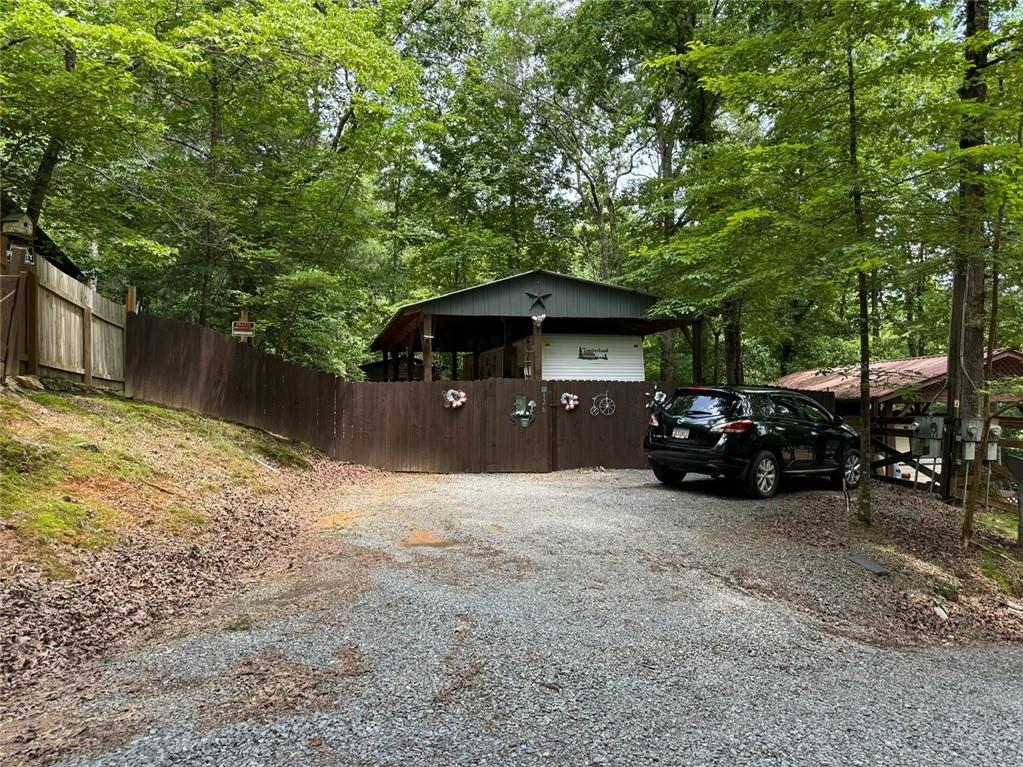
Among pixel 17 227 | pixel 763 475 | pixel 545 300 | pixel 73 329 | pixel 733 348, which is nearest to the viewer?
pixel 17 227

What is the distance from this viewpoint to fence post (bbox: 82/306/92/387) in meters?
A: 8.38

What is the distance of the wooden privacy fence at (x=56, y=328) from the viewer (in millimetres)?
6770

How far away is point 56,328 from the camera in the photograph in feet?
25.5

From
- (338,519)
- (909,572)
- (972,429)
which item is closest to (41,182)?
(338,519)

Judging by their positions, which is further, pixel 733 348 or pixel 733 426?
pixel 733 348

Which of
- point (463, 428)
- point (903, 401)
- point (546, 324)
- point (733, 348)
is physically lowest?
point (463, 428)

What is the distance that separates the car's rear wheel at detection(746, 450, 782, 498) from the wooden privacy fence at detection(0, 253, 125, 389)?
357 inches

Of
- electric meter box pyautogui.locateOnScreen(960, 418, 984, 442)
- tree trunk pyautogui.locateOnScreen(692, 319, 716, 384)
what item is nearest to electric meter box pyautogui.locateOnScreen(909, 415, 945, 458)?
electric meter box pyautogui.locateOnScreen(960, 418, 984, 442)

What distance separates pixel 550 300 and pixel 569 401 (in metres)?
3.10

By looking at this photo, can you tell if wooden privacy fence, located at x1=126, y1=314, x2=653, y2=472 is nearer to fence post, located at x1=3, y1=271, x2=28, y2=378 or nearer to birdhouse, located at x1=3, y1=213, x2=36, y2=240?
birdhouse, located at x1=3, y1=213, x2=36, y2=240

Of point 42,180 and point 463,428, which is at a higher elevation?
point 42,180

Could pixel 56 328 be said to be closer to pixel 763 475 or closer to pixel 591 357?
pixel 763 475

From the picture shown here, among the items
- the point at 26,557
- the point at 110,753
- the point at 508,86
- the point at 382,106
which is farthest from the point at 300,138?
the point at 110,753

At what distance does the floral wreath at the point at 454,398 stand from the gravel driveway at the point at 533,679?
734cm
